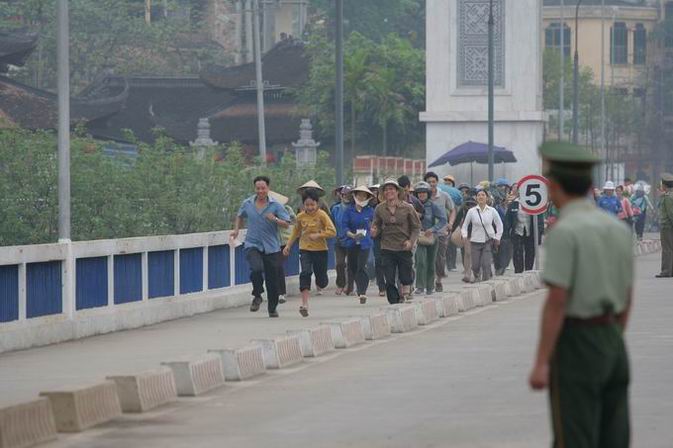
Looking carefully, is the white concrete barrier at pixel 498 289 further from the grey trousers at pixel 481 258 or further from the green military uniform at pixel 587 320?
the green military uniform at pixel 587 320

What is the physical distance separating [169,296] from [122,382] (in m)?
11.4

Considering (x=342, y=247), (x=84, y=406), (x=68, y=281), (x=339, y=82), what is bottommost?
(x=84, y=406)

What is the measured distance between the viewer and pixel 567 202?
29.4 ft

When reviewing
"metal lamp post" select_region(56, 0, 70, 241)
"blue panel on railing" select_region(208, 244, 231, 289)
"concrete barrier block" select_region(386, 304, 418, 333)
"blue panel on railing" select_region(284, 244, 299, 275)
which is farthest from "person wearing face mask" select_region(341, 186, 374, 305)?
"metal lamp post" select_region(56, 0, 70, 241)

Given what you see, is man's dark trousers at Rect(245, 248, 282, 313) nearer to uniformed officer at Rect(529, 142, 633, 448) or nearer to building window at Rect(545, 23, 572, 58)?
uniformed officer at Rect(529, 142, 633, 448)

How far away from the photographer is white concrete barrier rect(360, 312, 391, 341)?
21953mm

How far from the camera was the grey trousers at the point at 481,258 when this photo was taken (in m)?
32.9

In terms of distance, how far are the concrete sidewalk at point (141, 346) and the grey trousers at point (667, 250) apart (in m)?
8.01

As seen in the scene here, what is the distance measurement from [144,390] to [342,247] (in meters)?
14.9

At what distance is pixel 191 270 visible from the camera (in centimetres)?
2694

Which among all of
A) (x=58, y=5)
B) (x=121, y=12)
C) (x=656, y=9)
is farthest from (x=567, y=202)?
(x=656, y=9)

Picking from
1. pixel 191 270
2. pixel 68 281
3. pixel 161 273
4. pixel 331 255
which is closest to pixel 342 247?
pixel 191 270

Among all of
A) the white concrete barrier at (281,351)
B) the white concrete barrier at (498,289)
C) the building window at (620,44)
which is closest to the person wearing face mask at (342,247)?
the white concrete barrier at (498,289)

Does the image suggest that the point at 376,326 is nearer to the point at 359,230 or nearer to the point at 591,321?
the point at 359,230
